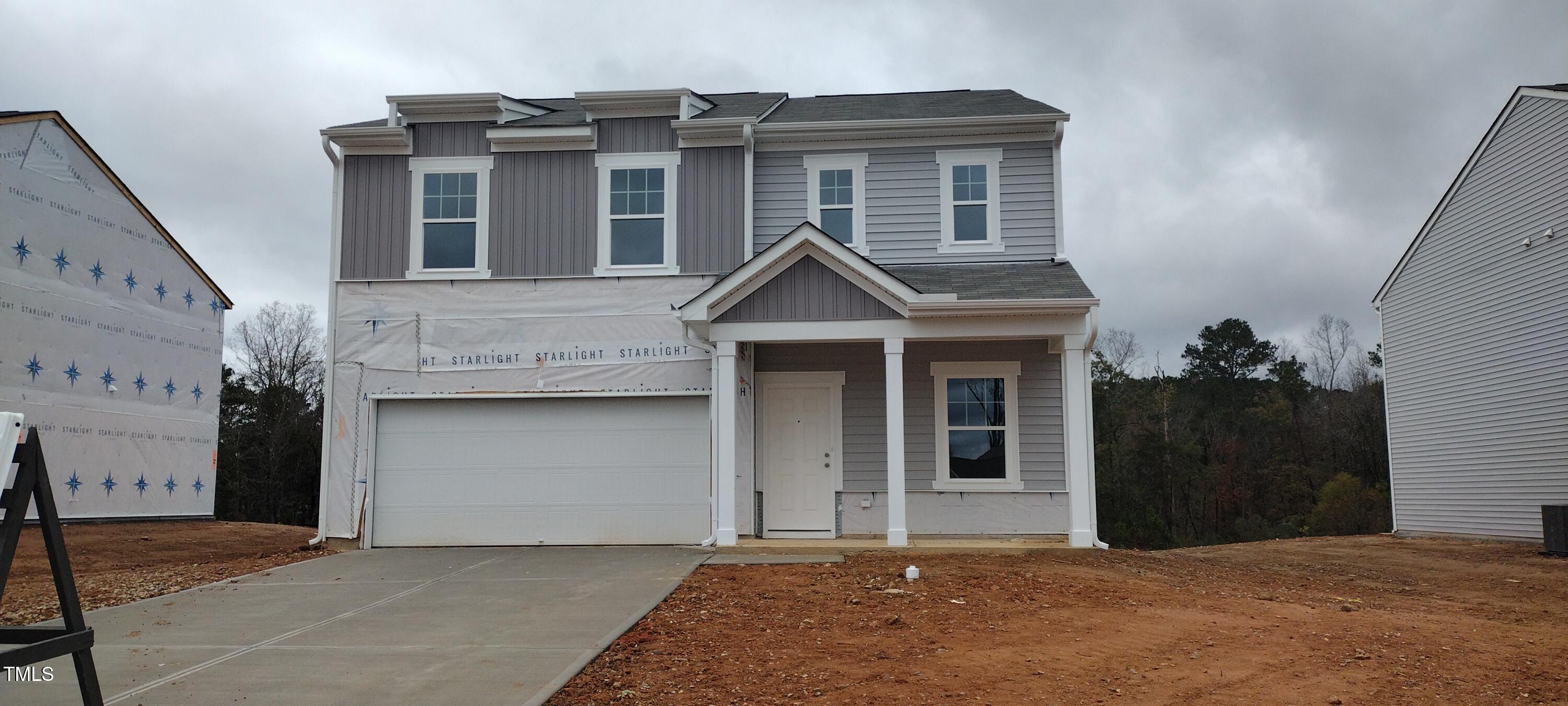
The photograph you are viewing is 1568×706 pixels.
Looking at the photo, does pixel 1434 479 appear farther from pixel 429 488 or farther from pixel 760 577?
pixel 429 488

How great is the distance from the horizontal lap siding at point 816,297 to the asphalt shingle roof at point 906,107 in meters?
2.85

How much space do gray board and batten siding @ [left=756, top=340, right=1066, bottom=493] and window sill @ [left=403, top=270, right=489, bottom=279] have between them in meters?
3.96

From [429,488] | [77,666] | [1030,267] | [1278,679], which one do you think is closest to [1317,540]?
[1030,267]

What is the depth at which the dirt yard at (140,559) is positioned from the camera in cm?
968

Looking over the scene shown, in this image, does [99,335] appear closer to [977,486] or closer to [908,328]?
[908,328]

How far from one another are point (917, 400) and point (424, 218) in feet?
24.0

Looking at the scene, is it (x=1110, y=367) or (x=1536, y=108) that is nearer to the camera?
(x=1536, y=108)

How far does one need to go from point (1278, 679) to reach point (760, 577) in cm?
489

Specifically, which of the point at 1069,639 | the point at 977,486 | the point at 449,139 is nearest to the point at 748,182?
the point at 449,139

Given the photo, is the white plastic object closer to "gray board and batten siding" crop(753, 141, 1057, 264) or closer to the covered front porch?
the covered front porch

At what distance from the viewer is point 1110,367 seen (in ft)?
139

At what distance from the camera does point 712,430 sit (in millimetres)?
13344

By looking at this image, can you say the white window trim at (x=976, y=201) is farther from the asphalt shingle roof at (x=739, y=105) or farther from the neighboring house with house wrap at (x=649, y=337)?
the asphalt shingle roof at (x=739, y=105)

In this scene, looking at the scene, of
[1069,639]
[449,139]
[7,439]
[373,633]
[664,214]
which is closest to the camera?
[7,439]
